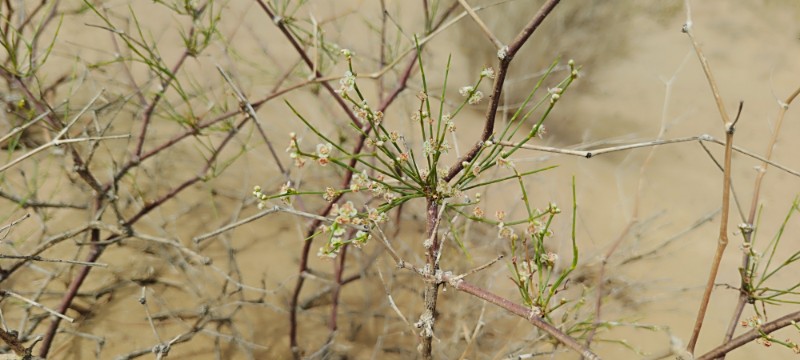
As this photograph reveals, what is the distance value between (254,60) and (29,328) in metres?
1.57

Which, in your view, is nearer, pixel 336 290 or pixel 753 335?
pixel 753 335

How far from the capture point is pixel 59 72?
2.41 meters

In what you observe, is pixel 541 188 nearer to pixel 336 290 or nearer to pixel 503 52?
pixel 336 290

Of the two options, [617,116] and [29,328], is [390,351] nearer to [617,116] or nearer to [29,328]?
[29,328]

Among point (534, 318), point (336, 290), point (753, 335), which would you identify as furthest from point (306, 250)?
point (753, 335)

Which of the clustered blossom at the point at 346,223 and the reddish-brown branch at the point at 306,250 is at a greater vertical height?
the reddish-brown branch at the point at 306,250

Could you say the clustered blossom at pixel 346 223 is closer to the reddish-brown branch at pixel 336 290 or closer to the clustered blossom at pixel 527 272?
the clustered blossom at pixel 527 272

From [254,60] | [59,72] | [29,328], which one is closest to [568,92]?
[254,60]

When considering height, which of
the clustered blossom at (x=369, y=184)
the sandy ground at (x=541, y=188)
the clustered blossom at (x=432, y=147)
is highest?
the sandy ground at (x=541, y=188)

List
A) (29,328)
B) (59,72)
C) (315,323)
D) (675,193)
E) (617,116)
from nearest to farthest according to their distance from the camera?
(29,328), (315,323), (59,72), (675,193), (617,116)

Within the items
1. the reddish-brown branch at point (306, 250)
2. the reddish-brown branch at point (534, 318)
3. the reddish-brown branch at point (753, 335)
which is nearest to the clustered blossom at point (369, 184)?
the reddish-brown branch at point (534, 318)

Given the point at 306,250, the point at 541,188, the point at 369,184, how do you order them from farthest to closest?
the point at 541,188 < the point at 306,250 < the point at 369,184

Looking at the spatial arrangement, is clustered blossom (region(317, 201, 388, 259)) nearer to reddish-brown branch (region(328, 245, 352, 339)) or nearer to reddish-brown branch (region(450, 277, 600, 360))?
reddish-brown branch (region(450, 277, 600, 360))

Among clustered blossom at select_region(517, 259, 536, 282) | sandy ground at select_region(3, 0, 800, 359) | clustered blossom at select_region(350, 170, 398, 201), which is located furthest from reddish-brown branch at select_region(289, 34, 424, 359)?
clustered blossom at select_region(517, 259, 536, 282)
